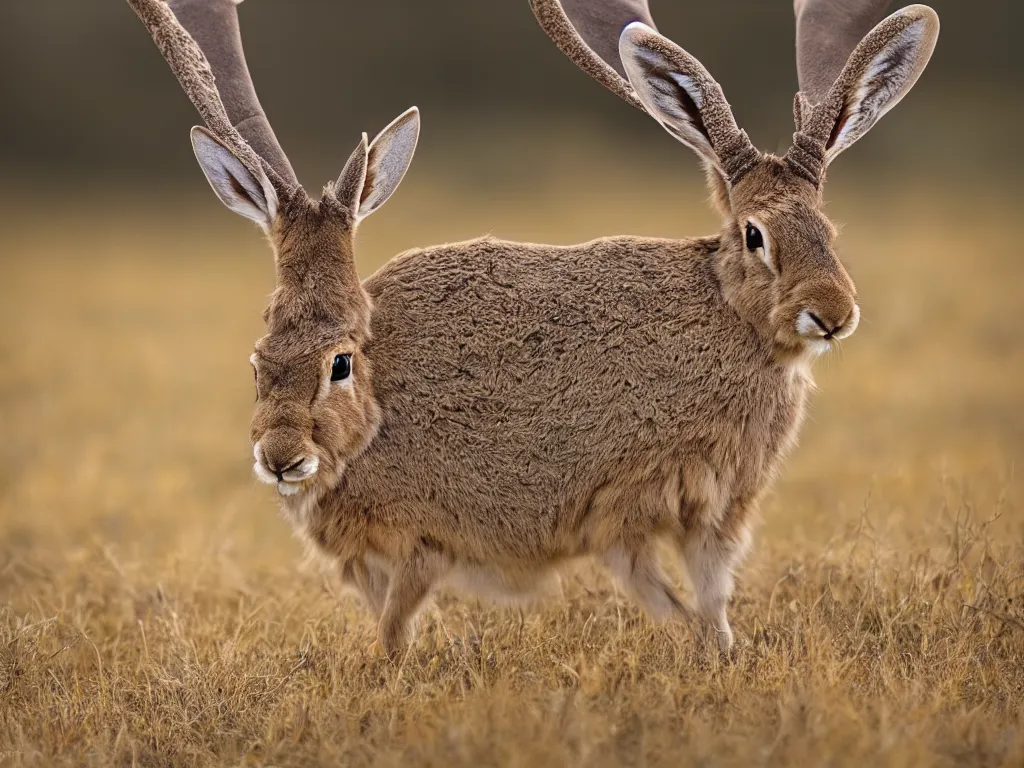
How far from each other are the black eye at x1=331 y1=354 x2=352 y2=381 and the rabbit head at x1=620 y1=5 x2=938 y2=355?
152cm

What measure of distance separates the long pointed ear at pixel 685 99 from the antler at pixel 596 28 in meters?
0.48

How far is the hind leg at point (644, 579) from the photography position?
4922mm

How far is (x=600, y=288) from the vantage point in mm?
5094

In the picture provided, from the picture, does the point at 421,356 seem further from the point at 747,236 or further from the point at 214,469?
the point at 214,469

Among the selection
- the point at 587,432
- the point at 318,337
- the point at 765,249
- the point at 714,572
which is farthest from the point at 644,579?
the point at 318,337

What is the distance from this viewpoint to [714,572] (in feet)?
16.3

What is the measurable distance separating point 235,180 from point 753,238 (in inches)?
80.0

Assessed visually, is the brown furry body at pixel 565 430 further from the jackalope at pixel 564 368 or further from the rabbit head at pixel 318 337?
the rabbit head at pixel 318 337

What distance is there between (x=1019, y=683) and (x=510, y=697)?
1.82 metres

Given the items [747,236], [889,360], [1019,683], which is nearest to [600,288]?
[747,236]

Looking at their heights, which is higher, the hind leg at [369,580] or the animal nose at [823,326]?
the animal nose at [823,326]

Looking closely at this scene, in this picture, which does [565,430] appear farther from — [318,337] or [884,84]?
[884,84]

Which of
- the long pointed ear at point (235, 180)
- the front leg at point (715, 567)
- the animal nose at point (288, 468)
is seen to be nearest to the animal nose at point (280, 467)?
the animal nose at point (288, 468)

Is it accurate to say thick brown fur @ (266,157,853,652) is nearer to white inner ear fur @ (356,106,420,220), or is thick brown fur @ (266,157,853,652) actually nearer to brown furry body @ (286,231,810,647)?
brown furry body @ (286,231,810,647)
